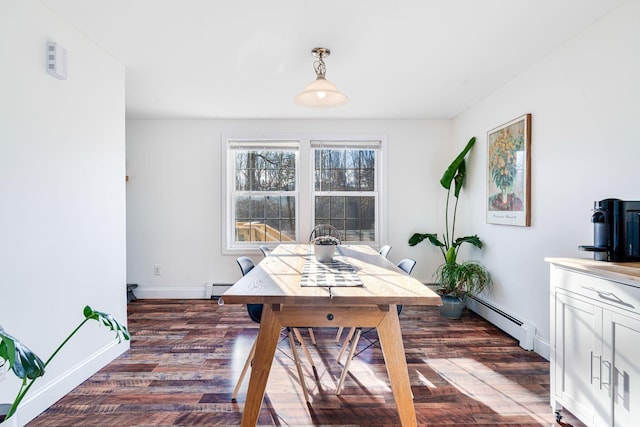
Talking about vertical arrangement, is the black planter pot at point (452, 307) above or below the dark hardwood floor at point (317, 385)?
above

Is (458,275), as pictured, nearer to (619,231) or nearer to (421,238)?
(421,238)

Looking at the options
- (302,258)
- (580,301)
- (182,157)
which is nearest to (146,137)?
(182,157)

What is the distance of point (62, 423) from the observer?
1.87 meters

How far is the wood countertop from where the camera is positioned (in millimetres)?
1451

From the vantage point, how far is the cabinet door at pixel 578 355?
163 cm

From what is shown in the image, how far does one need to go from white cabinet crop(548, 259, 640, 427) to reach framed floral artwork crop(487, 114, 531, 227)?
120 cm

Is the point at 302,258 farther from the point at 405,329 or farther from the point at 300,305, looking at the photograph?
the point at 405,329

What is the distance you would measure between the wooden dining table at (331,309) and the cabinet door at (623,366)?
829 mm

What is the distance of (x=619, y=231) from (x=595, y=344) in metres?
0.61

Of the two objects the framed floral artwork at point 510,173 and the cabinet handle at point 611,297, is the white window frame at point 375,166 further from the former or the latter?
the cabinet handle at point 611,297

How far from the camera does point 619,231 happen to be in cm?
175

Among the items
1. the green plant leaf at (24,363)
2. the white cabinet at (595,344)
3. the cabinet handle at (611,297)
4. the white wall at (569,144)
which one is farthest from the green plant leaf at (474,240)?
the green plant leaf at (24,363)

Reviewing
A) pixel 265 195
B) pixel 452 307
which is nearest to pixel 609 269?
pixel 452 307

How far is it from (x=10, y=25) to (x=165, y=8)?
0.81m
